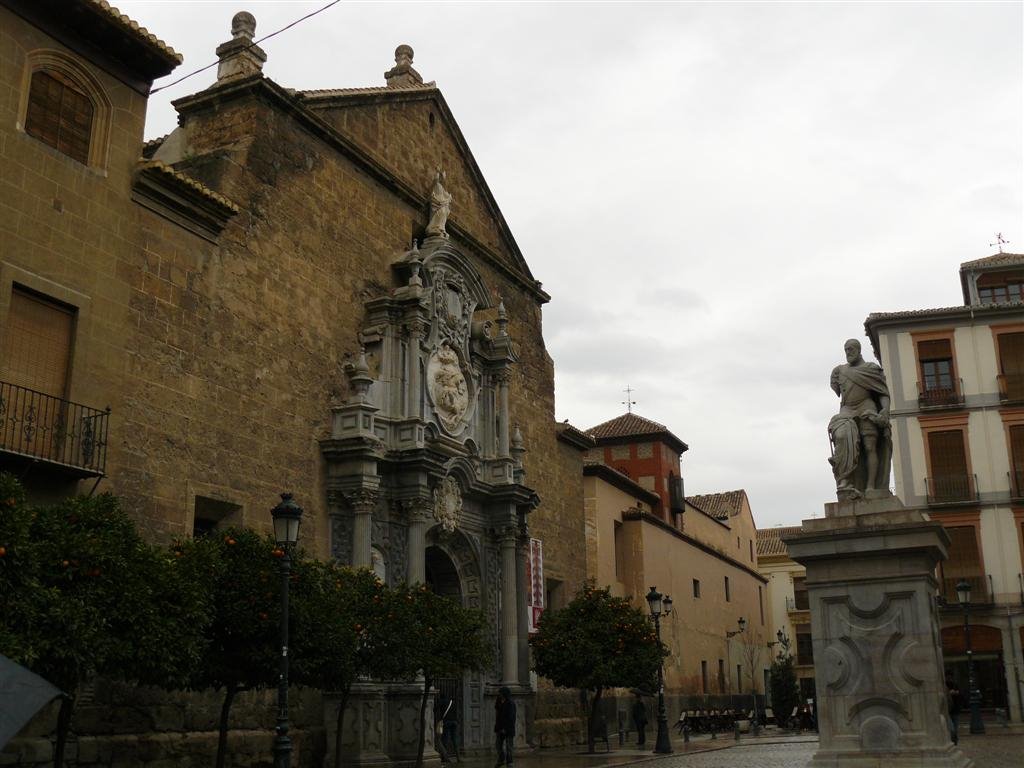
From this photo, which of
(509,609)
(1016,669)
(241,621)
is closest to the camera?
(241,621)

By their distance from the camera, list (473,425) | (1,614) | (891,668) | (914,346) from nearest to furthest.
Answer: (1,614), (891,668), (473,425), (914,346)

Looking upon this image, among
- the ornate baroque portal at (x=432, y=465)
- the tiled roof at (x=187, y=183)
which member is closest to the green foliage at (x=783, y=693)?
the ornate baroque portal at (x=432, y=465)

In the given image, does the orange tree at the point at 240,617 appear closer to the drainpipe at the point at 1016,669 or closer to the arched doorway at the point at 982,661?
the arched doorway at the point at 982,661

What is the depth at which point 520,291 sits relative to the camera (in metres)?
29.6

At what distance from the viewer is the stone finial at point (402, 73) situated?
26.0 metres

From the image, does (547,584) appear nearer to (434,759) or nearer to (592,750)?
(592,750)

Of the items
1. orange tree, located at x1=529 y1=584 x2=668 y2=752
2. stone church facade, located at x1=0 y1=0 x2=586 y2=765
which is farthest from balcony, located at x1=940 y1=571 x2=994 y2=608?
orange tree, located at x1=529 y1=584 x2=668 y2=752

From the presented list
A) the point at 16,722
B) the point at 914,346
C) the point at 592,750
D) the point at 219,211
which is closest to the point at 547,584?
the point at 592,750

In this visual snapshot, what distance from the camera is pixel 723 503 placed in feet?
201

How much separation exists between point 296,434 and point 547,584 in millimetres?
11559

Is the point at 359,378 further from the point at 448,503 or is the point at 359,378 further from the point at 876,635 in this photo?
the point at 876,635

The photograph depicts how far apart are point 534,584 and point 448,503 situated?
510cm

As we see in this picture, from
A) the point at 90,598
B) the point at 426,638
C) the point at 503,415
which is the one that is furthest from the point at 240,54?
the point at 90,598

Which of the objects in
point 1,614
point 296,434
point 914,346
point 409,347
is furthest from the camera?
point 914,346
